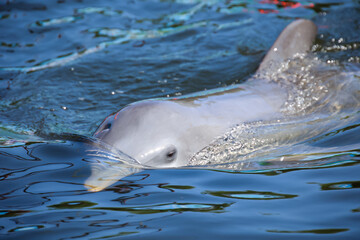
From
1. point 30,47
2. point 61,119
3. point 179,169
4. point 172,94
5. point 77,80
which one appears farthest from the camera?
point 30,47

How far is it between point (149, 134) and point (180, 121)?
0.38 metres

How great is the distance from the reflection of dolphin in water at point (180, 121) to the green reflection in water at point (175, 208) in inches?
25.0

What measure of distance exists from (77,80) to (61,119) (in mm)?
1594

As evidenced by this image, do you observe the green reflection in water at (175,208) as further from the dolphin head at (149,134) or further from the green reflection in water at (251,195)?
the dolphin head at (149,134)

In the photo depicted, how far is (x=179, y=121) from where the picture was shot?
14.9 feet

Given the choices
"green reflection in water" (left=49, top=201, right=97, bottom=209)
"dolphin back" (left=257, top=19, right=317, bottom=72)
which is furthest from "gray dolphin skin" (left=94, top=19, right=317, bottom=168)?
"dolphin back" (left=257, top=19, right=317, bottom=72)

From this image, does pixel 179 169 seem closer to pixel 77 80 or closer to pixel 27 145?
pixel 27 145

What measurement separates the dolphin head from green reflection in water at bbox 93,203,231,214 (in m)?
1.01

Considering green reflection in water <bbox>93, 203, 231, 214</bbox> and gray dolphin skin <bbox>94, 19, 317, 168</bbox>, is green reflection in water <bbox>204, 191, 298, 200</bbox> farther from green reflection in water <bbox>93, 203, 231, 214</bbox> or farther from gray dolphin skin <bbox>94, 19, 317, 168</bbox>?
gray dolphin skin <bbox>94, 19, 317, 168</bbox>

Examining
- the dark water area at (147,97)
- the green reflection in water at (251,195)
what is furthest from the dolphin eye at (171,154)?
the green reflection in water at (251,195)

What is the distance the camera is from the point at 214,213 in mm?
3043

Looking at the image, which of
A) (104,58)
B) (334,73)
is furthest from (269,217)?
(104,58)

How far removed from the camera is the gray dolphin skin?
4.28m

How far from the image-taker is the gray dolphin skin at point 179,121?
4.28m
